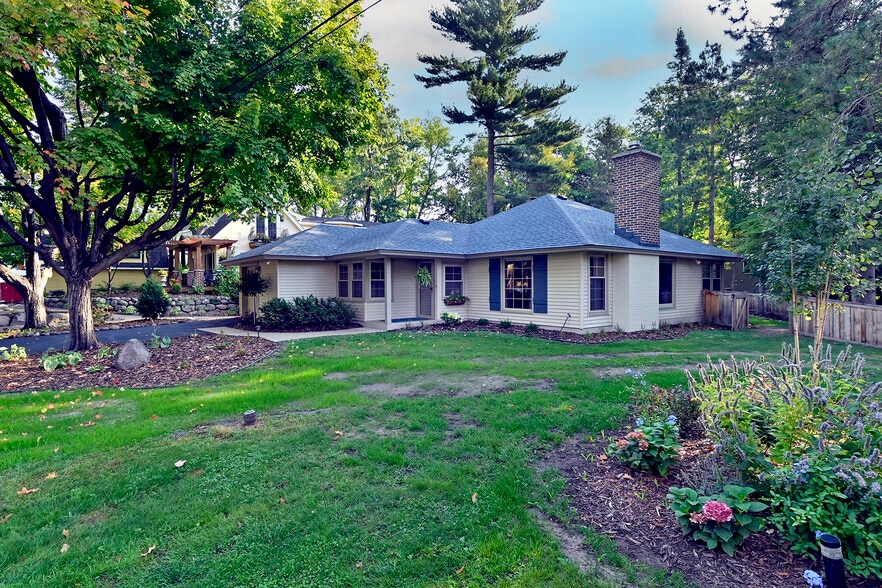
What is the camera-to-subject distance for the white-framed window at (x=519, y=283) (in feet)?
41.9

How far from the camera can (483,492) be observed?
3.18 metres

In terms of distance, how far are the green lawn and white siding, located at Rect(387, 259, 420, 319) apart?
8354 mm

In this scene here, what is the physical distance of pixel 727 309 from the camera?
13766 millimetres

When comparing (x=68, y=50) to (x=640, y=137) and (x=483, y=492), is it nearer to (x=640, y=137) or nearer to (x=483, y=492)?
(x=483, y=492)

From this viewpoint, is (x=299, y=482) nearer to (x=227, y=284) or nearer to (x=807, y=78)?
(x=807, y=78)

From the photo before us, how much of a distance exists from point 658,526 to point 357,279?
505 inches

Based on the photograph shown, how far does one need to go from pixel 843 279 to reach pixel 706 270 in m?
12.6

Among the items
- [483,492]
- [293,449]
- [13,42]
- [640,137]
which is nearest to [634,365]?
[483,492]

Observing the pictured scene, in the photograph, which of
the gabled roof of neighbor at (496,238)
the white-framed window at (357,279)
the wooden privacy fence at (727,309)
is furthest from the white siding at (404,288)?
the wooden privacy fence at (727,309)

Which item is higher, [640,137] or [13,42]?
[640,137]

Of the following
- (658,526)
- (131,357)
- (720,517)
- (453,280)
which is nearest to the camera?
(720,517)

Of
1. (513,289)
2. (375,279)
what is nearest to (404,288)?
(375,279)

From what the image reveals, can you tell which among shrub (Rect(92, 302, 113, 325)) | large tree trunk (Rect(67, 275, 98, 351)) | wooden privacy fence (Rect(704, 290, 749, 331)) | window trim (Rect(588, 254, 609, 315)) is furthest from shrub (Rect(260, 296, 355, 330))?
wooden privacy fence (Rect(704, 290, 749, 331))

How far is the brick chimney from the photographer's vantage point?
40.1 feet
